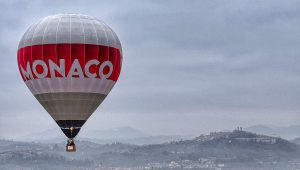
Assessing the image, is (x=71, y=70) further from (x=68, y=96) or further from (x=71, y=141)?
(x=71, y=141)

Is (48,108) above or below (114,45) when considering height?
below

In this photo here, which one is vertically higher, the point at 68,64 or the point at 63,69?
the point at 68,64

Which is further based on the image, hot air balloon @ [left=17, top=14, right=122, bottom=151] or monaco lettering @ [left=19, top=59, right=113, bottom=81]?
hot air balloon @ [left=17, top=14, right=122, bottom=151]

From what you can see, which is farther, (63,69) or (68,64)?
(68,64)

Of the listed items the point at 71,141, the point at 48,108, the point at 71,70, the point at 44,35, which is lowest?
the point at 71,141

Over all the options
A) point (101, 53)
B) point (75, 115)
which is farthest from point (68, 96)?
point (101, 53)
